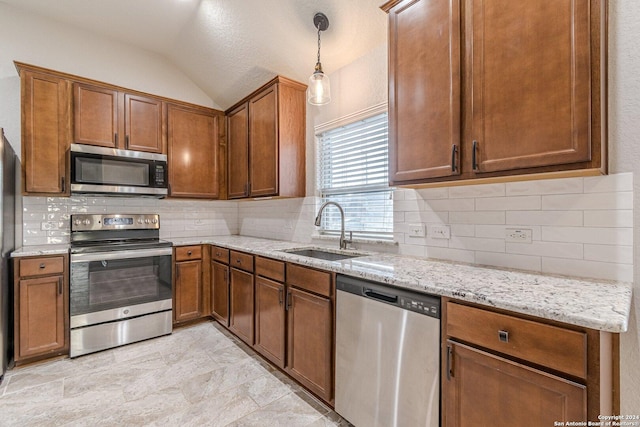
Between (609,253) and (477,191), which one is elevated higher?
(477,191)

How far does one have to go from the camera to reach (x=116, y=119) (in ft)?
9.61

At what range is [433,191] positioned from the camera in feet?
6.32

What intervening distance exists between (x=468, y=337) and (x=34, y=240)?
3629 mm

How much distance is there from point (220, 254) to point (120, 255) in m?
0.86

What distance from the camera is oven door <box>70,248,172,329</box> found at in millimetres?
2479

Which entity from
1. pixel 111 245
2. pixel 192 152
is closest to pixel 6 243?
pixel 111 245

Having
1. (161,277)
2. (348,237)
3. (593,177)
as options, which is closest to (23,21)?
(161,277)

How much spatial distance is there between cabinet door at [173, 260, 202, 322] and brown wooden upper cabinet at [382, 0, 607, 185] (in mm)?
2363

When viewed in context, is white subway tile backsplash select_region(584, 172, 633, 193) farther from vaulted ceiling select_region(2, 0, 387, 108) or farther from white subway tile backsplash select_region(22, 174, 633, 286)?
vaulted ceiling select_region(2, 0, 387, 108)

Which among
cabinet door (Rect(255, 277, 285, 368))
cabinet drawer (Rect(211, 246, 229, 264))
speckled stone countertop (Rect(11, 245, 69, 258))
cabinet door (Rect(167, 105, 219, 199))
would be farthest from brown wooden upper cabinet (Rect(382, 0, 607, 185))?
speckled stone countertop (Rect(11, 245, 69, 258))

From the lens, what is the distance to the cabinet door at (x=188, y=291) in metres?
3.03

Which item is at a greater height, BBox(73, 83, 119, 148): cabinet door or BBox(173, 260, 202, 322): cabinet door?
BBox(73, 83, 119, 148): cabinet door

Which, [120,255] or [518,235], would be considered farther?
[120,255]

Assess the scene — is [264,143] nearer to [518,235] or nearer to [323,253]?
[323,253]
